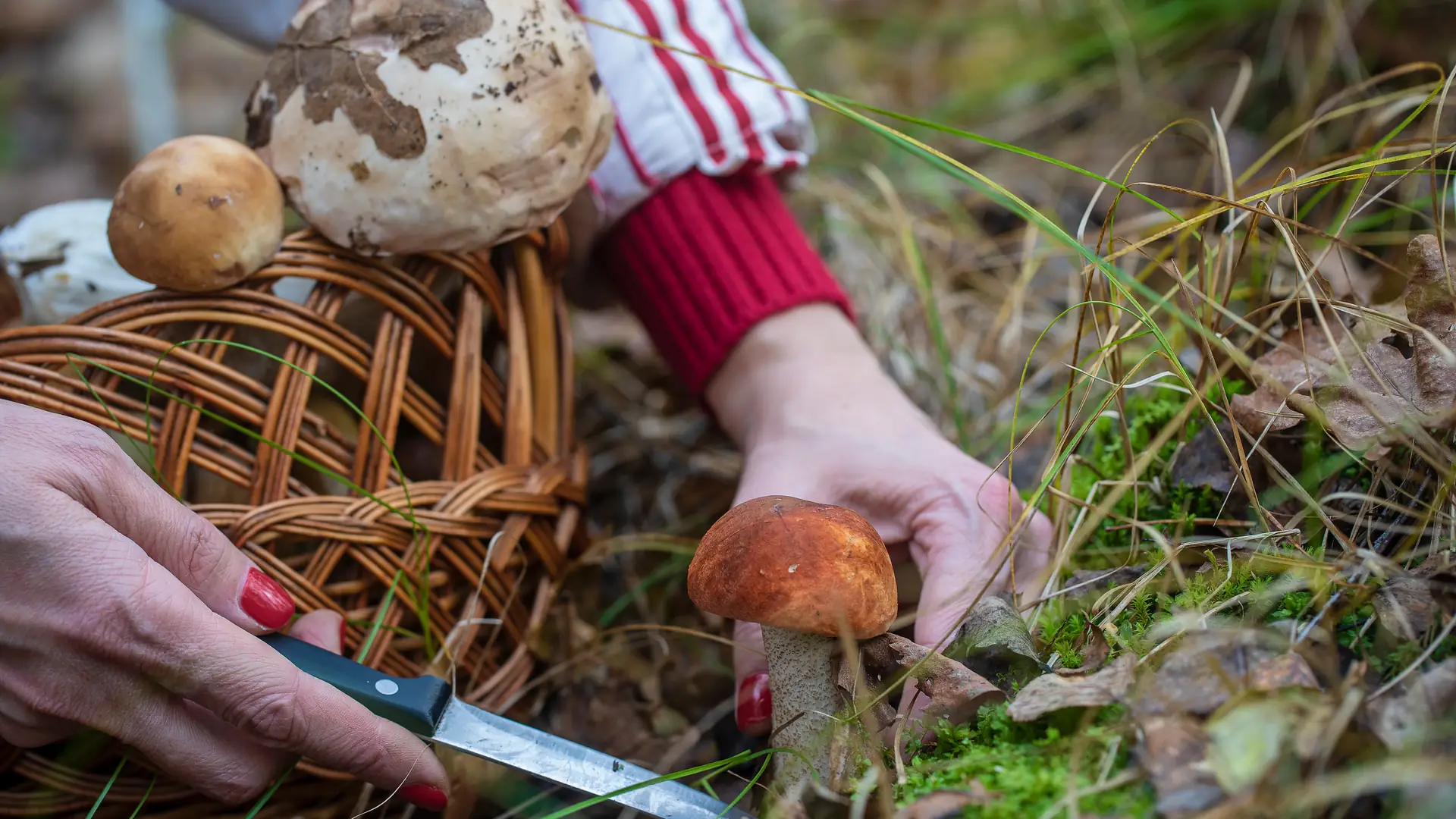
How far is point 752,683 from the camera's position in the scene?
1.20m

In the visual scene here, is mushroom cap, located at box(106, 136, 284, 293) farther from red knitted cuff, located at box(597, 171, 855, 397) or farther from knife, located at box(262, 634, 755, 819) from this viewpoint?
red knitted cuff, located at box(597, 171, 855, 397)

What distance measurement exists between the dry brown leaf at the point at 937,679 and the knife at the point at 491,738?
9.0 inches

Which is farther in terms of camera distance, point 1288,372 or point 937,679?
point 1288,372

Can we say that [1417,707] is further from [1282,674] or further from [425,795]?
[425,795]

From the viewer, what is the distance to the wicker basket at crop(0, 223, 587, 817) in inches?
44.1

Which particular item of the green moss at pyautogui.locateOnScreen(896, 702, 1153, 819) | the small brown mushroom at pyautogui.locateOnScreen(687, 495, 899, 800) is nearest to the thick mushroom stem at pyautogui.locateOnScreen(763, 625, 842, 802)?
the small brown mushroom at pyautogui.locateOnScreen(687, 495, 899, 800)

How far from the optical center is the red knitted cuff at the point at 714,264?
5.29 ft

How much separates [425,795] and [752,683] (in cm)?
41

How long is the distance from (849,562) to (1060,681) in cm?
23

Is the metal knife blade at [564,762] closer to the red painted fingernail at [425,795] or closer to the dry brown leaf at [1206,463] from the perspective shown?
the red painted fingernail at [425,795]

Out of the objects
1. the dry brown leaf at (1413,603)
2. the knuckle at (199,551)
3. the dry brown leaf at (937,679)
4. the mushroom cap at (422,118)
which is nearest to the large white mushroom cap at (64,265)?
the mushroom cap at (422,118)

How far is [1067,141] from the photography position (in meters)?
2.66

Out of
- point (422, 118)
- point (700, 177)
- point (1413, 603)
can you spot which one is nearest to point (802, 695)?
point (1413, 603)

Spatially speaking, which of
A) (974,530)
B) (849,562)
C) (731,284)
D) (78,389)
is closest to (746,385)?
(731,284)
